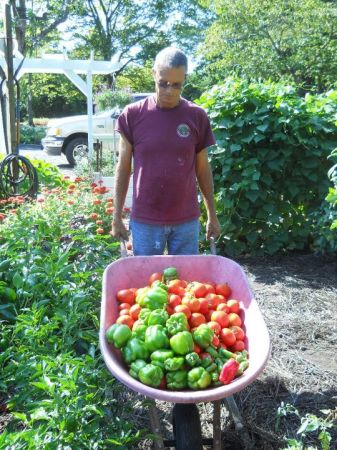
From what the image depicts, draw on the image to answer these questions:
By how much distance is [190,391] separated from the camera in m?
1.94

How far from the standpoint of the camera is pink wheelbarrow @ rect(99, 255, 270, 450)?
1.83 meters

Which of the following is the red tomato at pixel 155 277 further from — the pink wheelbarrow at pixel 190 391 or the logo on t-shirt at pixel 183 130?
the logo on t-shirt at pixel 183 130

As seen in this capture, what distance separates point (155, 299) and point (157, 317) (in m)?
0.15

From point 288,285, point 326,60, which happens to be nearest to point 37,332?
point 288,285

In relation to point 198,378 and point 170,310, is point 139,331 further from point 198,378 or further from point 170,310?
point 198,378

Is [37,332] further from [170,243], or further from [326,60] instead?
[326,60]

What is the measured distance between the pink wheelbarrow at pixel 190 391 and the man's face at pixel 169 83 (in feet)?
3.01

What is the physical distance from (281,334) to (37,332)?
195 centimetres

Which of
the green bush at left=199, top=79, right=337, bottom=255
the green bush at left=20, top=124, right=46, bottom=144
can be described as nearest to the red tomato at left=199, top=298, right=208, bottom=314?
the green bush at left=199, top=79, right=337, bottom=255

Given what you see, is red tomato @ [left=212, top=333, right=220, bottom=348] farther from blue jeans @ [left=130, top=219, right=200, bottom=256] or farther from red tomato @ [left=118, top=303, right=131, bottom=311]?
blue jeans @ [left=130, top=219, right=200, bottom=256]

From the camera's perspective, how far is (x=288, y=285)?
471cm

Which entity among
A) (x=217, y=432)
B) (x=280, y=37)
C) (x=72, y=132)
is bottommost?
(x=217, y=432)

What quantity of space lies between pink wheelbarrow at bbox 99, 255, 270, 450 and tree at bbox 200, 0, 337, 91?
1186 centimetres

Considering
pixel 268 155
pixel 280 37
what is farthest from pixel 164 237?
pixel 280 37
